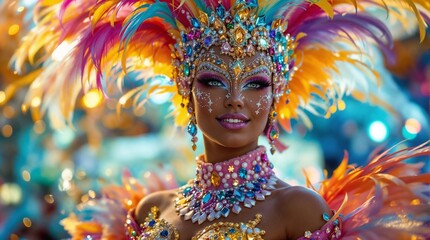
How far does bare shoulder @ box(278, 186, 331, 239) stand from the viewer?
8.70 ft

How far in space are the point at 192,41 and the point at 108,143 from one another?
5609mm

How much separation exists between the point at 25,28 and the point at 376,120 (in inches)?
142

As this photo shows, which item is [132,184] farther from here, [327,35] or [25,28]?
[327,35]

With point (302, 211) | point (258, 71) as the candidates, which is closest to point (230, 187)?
point (302, 211)

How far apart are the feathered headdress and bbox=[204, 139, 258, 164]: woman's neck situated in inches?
9.0

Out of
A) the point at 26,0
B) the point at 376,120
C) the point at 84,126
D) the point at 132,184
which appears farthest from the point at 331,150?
the point at 26,0

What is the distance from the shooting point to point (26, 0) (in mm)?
3420


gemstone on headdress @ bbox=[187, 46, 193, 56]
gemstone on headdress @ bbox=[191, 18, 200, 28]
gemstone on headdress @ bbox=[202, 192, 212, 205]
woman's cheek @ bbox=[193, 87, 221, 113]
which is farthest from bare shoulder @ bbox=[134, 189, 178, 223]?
gemstone on headdress @ bbox=[191, 18, 200, 28]

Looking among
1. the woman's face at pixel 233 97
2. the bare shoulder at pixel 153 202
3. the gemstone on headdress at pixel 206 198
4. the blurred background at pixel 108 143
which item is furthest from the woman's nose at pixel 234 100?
the blurred background at pixel 108 143

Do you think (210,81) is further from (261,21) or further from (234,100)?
(261,21)

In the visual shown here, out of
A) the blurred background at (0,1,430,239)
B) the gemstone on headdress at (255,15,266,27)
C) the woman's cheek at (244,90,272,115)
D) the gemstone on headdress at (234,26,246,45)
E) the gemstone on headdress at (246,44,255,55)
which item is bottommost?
the blurred background at (0,1,430,239)

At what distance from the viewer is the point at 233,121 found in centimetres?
279

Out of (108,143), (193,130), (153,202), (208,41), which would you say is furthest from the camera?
(108,143)

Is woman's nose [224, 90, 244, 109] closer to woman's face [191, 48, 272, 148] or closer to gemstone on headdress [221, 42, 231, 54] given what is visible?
woman's face [191, 48, 272, 148]
